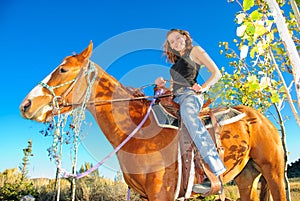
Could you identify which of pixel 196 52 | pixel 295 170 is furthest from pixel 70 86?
pixel 295 170

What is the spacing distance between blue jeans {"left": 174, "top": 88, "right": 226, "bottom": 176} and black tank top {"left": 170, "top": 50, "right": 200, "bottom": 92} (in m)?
0.28

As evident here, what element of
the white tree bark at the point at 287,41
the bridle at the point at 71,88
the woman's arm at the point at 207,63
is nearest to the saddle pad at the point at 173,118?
the bridle at the point at 71,88

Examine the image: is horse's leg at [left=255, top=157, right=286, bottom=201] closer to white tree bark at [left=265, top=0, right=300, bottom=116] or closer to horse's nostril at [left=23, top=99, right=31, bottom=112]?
white tree bark at [left=265, top=0, right=300, bottom=116]

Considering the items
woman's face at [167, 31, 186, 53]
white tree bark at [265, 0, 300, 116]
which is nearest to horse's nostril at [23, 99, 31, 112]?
woman's face at [167, 31, 186, 53]

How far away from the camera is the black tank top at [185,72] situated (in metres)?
3.94

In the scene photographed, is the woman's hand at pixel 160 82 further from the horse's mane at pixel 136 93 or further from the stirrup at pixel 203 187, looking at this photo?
the stirrup at pixel 203 187

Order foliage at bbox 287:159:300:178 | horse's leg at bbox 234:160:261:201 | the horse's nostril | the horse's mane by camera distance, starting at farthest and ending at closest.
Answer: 1. foliage at bbox 287:159:300:178
2. horse's leg at bbox 234:160:261:201
3. the horse's mane
4. the horse's nostril

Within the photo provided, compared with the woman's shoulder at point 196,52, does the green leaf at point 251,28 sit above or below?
below

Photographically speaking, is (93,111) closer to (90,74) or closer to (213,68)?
(90,74)

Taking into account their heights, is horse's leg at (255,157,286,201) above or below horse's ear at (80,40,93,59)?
below

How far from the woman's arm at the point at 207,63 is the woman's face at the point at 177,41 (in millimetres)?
250

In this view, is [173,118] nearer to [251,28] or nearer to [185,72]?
[185,72]

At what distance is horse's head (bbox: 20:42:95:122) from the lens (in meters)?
3.35

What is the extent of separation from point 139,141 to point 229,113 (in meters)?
1.86
